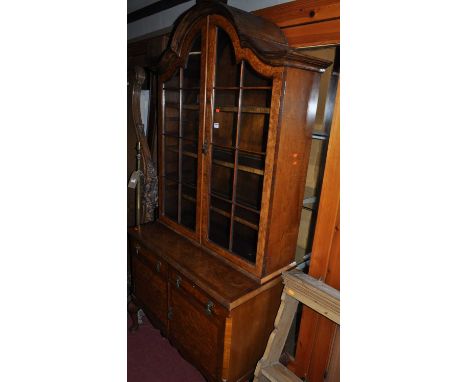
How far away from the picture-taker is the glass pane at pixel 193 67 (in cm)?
165

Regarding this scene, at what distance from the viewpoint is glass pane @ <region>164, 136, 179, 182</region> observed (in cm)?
200

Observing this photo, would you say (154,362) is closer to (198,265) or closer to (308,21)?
(198,265)

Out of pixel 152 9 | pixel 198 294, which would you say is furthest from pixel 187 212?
pixel 152 9

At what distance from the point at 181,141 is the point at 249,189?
1.77 feet

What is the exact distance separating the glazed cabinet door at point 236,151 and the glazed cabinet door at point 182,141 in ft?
0.29

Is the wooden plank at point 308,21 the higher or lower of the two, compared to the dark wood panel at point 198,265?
higher

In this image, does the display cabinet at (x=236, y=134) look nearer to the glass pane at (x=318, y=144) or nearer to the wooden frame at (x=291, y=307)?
the wooden frame at (x=291, y=307)

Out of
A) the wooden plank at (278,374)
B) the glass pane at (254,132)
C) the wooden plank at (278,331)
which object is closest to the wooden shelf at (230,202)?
the glass pane at (254,132)

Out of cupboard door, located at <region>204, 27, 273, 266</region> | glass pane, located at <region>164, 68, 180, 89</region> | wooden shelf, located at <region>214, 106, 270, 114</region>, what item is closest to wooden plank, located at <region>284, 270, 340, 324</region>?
cupboard door, located at <region>204, 27, 273, 266</region>

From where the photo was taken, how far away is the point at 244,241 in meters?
1.72
